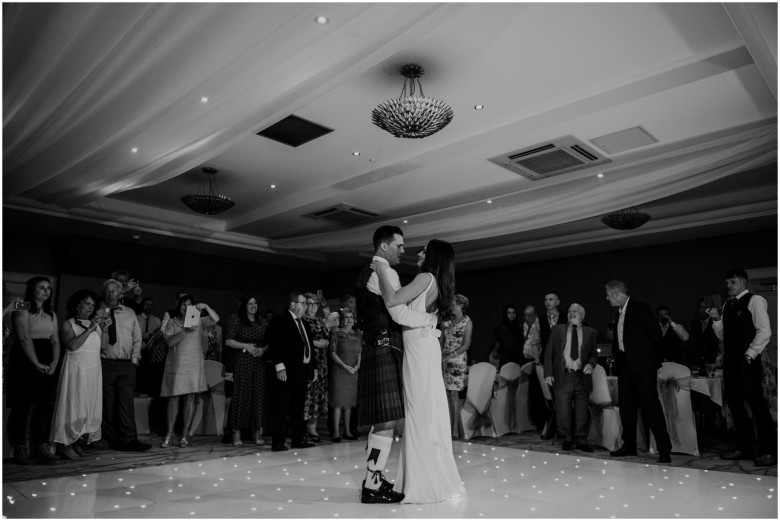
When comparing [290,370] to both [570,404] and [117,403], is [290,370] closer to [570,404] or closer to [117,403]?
[117,403]

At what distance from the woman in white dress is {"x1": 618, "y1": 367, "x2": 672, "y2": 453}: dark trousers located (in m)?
2.07

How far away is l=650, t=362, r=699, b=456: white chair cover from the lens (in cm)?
481

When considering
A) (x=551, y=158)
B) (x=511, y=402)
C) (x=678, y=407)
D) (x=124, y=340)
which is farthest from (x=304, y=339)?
(x=678, y=407)

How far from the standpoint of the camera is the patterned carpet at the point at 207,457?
404 cm

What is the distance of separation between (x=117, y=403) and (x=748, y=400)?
5030 mm

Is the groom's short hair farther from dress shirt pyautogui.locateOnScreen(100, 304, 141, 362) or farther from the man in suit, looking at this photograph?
dress shirt pyautogui.locateOnScreen(100, 304, 141, 362)

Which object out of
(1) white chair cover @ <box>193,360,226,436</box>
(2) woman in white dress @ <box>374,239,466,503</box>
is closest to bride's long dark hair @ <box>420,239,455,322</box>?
(2) woman in white dress @ <box>374,239,466,503</box>

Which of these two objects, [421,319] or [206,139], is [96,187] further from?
[421,319]

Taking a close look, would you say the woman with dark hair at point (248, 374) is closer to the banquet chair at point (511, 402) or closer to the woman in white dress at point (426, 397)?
the banquet chair at point (511, 402)

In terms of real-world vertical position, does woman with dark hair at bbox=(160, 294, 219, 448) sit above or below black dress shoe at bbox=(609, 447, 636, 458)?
above

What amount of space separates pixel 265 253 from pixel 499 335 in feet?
15.5

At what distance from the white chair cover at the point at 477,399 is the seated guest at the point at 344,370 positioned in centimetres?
112

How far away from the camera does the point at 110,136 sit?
4449 mm

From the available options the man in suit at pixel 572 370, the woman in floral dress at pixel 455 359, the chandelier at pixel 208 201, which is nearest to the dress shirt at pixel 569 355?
the man in suit at pixel 572 370
